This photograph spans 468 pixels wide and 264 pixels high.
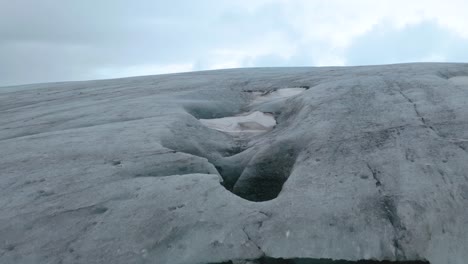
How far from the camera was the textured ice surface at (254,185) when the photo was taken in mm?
3244

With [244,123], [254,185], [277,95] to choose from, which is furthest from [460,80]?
[254,185]

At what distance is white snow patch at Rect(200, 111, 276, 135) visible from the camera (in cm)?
662

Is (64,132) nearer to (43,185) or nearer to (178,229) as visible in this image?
(43,185)

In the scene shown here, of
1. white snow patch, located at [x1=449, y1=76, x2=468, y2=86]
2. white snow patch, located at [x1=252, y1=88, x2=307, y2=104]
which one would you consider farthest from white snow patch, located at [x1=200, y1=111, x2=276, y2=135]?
white snow patch, located at [x1=449, y1=76, x2=468, y2=86]

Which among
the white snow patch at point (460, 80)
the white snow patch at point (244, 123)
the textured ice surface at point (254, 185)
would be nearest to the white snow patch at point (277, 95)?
the white snow patch at point (244, 123)

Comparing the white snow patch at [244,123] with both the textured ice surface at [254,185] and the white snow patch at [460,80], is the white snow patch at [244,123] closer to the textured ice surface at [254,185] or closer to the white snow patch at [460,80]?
the textured ice surface at [254,185]

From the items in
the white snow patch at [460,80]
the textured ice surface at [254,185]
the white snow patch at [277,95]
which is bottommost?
the textured ice surface at [254,185]

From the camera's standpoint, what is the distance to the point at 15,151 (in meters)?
5.25

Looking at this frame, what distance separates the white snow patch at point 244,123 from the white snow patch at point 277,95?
949 mm

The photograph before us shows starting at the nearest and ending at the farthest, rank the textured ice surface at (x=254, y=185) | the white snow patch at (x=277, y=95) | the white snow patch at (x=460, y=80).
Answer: the textured ice surface at (x=254, y=185)
the white snow patch at (x=460, y=80)
the white snow patch at (x=277, y=95)

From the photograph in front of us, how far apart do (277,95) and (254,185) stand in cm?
382

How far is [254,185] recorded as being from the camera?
4.74 meters

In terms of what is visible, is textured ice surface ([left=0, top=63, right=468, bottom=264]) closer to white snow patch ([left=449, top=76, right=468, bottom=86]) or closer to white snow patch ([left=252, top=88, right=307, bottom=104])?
white snow patch ([left=449, top=76, right=468, bottom=86])

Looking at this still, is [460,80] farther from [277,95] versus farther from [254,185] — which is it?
[254,185]
